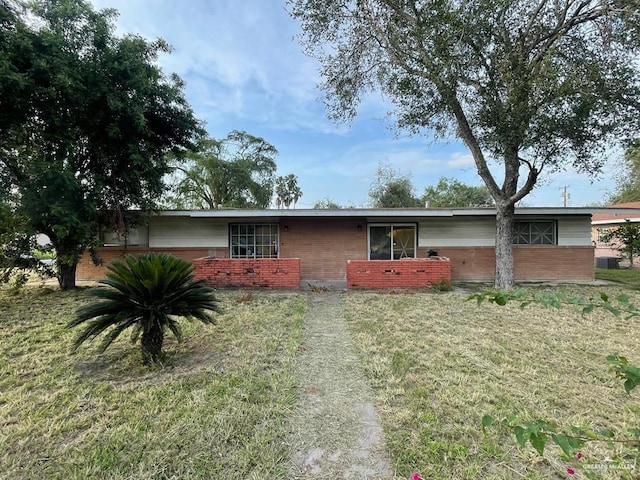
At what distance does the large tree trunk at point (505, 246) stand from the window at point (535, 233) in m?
1.62

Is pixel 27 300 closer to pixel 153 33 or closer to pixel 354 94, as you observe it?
pixel 153 33

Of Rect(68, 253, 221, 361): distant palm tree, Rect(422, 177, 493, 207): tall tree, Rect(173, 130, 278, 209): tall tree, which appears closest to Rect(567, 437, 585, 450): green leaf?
Rect(68, 253, 221, 361): distant palm tree

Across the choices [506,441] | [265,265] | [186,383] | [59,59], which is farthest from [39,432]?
[59,59]

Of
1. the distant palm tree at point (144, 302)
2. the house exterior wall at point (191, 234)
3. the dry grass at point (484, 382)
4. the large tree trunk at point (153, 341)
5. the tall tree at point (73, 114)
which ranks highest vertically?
the tall tree at point (73, 114)

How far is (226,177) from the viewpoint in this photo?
2333cm

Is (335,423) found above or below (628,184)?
below

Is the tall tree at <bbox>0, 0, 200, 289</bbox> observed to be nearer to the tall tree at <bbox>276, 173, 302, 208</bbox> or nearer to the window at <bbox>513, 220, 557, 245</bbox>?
the window at <bbox>513, 220, 557, 245</bbox>

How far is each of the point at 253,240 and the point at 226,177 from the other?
48.2 feet

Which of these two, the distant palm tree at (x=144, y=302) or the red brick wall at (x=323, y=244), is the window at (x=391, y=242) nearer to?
the red brick wall at (x=323, y=244)

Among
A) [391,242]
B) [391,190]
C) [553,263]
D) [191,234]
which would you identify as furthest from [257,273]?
[391,190]

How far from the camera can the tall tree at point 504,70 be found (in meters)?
6.55

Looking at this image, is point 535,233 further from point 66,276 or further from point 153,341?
point 66,276

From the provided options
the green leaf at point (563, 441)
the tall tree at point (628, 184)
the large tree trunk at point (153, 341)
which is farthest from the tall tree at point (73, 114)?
the tall tree at point (628, 184)

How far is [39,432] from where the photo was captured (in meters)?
2.30
